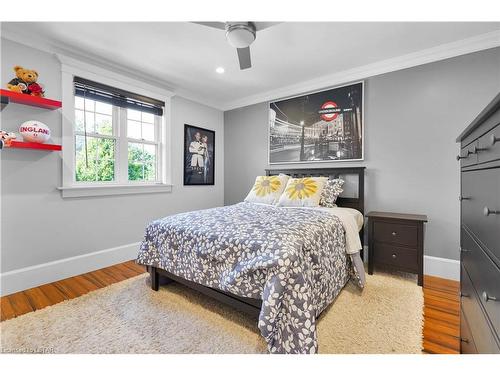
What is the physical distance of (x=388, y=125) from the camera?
9.27 feet

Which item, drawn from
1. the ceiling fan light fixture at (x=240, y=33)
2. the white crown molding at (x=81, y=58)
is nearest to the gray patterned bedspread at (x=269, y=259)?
the ceiling fan light fixture at (x=240, y=33)

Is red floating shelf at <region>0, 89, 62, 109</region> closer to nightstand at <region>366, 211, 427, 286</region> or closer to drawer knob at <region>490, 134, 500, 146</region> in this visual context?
drawer knob at <region>490, 134, 500, 146</region>

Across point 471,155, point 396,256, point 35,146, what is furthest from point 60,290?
point 396,256

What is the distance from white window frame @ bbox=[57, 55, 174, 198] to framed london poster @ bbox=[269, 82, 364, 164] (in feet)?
5.56

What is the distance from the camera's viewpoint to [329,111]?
10.6 feet

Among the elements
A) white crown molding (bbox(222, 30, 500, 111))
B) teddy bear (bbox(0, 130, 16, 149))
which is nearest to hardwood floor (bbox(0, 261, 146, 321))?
teddy bear (bbox(0, 130, 16, 149))

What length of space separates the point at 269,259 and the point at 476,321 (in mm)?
931

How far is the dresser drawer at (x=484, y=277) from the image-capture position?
730 mm

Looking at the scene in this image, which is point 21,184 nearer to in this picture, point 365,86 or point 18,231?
point 18,231

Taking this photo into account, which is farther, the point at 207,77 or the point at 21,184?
the point at 207,77

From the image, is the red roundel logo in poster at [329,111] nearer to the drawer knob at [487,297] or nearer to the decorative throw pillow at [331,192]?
the decorative throw pillow at [331,192]

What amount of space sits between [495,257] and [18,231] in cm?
340

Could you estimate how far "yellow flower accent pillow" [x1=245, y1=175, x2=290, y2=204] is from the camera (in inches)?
118
